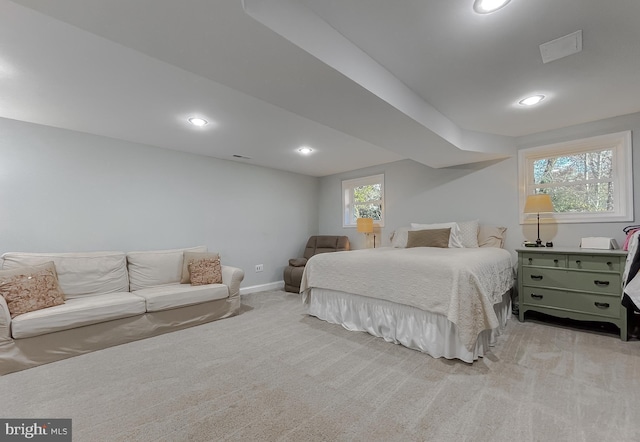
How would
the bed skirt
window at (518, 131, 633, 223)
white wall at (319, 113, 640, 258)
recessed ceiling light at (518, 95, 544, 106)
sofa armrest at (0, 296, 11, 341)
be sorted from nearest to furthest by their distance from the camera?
1. sofa armrest at (0, 296, 11, 341)
2. the bed skirt
3. recessed ceiling light at (518, 95, 544, 106)
4. window at (518, 131, 633, 223)
5. white wall at (319, 113, 640, 258)

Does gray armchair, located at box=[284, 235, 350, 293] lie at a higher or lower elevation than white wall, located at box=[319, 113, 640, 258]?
lower

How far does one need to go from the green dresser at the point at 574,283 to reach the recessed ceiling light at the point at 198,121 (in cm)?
384

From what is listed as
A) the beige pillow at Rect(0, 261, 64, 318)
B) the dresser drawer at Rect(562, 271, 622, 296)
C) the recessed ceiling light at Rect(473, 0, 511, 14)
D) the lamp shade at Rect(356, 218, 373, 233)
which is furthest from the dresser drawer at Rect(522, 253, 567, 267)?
the beige pillow at Rect(0, 261, 64, 318)

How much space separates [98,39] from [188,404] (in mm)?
2306

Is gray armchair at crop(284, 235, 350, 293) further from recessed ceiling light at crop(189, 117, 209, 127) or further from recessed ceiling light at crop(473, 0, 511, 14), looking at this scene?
recessed ceiling light at crop(473, 0, 511, 14)

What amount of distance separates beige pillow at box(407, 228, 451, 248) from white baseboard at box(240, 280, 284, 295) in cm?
261

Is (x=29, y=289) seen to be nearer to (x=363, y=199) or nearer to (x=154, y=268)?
(x=154, y=268)

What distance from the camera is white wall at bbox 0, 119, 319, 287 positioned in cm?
294

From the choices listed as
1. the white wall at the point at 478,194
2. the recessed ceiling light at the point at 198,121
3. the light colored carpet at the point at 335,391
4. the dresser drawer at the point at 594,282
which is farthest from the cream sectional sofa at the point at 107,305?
the dresser drawer at the point at 594,282

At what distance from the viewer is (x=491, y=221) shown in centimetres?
386

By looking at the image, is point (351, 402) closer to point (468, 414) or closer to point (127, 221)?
point (468, 414)

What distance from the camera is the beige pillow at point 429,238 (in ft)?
12.1

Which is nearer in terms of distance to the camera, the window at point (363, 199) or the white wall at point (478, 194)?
the white wall at point (478, 194)

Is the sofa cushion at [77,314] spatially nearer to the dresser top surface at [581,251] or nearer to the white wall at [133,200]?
the white wall at [133,200]
